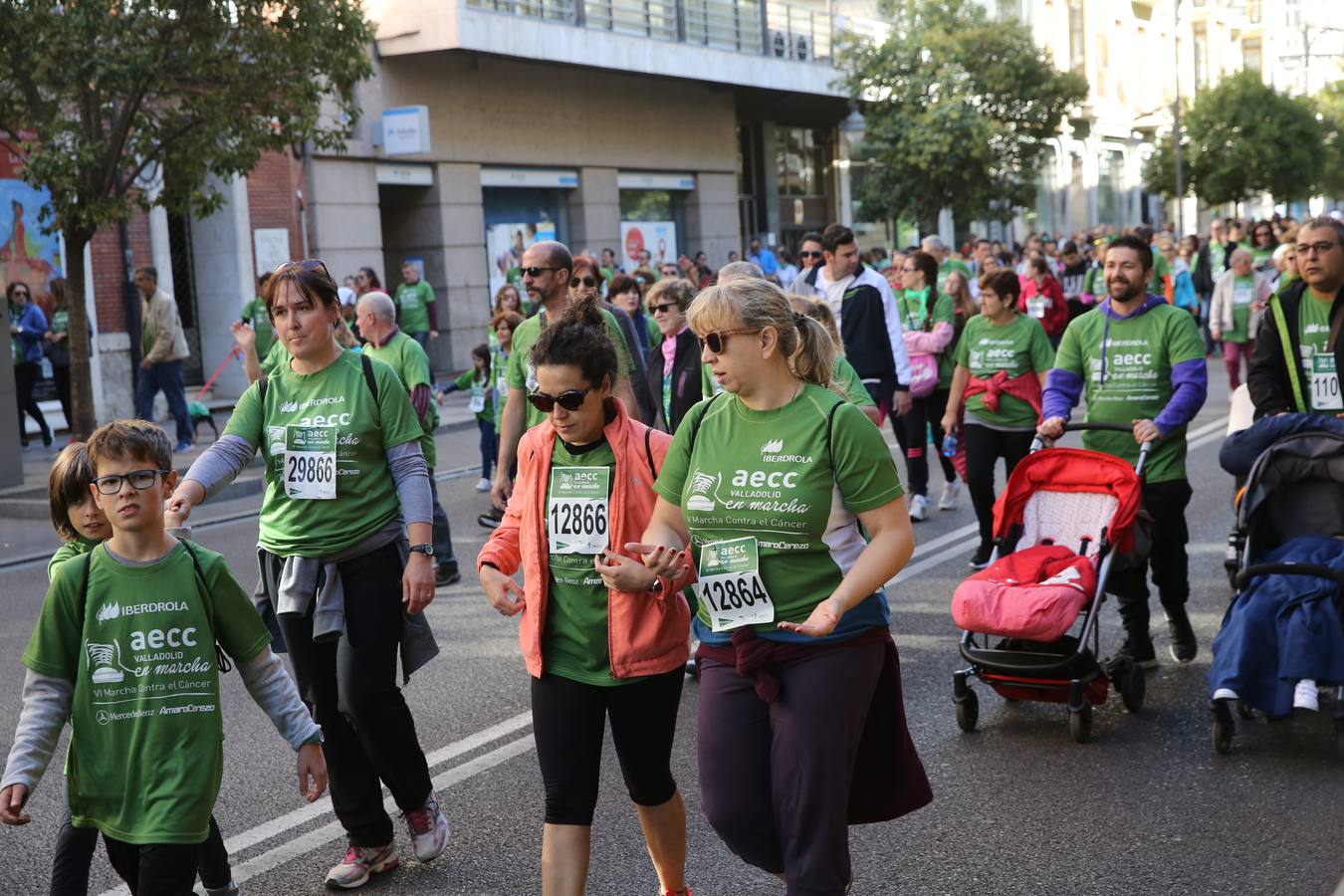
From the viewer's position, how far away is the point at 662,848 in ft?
13.9

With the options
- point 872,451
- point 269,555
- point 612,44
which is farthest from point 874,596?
point 612,44

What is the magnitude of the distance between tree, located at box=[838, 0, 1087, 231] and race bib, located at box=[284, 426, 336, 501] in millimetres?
29228

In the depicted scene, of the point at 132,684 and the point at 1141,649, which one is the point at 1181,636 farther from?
the point at 132,684

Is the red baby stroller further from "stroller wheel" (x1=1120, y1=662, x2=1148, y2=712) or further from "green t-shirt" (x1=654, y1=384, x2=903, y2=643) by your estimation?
"green t-shirt" (x1=654, y1=384, x2=903, y2=643)

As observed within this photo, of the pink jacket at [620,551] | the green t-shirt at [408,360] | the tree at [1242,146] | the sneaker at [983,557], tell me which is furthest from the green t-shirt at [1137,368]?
the tree at [1242,146]

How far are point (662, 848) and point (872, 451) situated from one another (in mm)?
1193

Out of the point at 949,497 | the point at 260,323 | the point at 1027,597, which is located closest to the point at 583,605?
the point at 1027,597

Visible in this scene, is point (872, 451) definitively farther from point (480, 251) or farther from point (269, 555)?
point (480, 251)

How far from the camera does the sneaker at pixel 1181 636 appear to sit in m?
7.08

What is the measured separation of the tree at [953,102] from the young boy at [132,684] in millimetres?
30268

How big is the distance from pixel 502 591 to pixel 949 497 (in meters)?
7.89

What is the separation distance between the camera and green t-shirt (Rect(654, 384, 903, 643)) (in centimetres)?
381

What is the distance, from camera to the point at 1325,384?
654 cm

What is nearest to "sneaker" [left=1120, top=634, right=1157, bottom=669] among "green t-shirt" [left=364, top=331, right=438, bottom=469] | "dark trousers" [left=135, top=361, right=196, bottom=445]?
"green t-shirt" [left=364, top=331, right=438, bottom=469]
